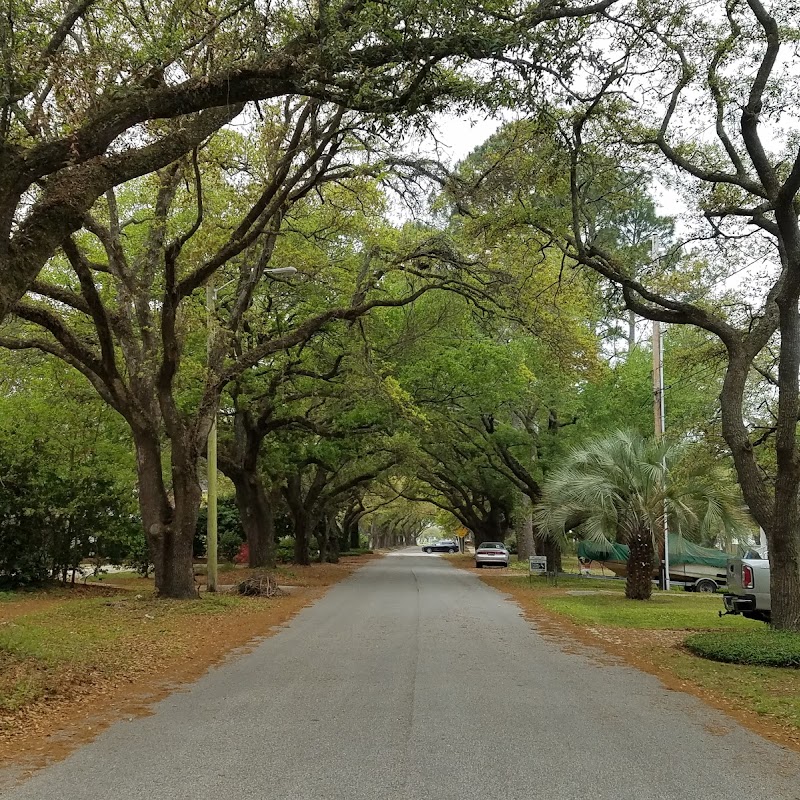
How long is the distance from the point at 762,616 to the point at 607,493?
6.95 m

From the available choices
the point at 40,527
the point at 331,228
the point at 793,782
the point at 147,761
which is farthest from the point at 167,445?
the point at 793,782

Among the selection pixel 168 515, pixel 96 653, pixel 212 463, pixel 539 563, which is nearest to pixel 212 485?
pixel 212 463

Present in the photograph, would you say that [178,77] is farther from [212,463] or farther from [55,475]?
[55,475]

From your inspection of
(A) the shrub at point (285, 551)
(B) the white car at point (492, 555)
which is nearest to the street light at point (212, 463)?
(A) the shrub at point (285, 551)

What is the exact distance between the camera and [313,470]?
40625 mm

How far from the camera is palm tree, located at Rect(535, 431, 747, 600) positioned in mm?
18406

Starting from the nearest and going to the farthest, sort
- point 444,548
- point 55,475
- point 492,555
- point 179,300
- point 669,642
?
point 669,642, point 179,300, point 55,475, point 492,555, point 444,548

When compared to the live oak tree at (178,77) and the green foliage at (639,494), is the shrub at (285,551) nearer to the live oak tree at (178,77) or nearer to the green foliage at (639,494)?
the green foliage at (639,494)

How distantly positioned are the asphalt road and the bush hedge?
1641 millimetres

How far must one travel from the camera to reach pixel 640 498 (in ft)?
65.2

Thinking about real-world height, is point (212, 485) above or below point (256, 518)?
above

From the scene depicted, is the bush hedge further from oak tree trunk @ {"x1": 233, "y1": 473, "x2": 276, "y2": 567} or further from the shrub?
the shrub

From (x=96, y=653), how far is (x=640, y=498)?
14065 mm

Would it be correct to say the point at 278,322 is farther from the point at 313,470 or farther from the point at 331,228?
the point at 313,470
